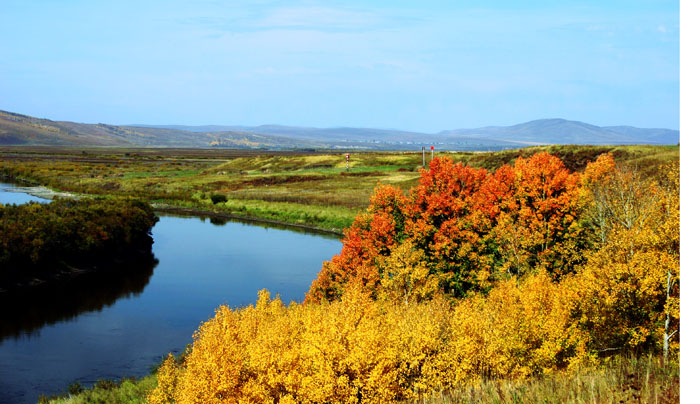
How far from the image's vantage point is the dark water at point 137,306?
31562 millimetres

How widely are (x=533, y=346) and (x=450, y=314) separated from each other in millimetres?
4924

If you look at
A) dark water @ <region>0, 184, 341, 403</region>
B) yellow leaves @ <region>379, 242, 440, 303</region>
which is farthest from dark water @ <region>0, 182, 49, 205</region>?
yellow leaves @ <region>379, 242, 440, 303</region>

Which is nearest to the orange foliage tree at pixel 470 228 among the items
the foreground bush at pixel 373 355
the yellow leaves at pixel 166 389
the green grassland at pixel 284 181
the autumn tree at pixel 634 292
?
the autumn tree at pixel 634 292

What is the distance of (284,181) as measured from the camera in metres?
122

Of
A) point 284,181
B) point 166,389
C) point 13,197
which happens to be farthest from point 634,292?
point 284,181

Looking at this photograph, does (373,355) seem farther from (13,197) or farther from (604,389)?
(13,197)

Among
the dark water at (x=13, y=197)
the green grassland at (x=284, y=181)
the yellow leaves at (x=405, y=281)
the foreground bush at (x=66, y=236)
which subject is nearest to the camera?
the yellow leaves at (x=405, y=281)

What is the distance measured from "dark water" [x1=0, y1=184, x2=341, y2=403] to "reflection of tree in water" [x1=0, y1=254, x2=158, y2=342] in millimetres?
72

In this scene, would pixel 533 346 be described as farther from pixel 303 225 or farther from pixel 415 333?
pixel 303 225

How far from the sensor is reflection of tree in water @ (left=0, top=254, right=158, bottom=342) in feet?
128

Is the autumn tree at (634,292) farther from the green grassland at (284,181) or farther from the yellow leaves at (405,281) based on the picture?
the green grassland at (284,181)

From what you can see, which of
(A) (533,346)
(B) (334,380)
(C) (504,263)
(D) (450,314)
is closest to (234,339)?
(B) (334,380)

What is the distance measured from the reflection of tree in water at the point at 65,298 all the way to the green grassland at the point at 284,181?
30.3m

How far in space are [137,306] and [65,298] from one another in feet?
19.5
